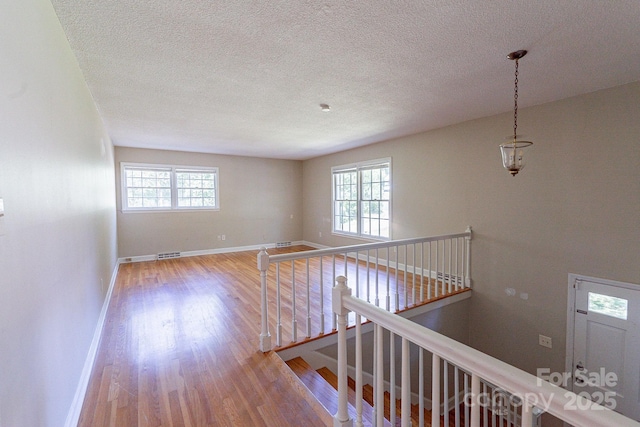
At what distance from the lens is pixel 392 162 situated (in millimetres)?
5309

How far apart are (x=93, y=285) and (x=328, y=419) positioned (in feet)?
8.05

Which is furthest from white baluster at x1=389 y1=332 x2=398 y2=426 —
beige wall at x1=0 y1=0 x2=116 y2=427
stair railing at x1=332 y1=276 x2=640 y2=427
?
beige wall at x1=0 y1=0 x2=116 y2=427

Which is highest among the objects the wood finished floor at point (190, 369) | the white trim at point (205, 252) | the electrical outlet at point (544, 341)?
the white trim at point (205, 252)

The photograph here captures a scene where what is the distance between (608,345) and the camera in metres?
2.98

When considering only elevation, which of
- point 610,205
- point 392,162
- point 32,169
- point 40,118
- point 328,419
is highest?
point 392,162

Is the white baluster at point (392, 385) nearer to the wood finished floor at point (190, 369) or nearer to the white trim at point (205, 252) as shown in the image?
the wood finished floor at point (190, 369)

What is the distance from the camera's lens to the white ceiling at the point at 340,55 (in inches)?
67.4

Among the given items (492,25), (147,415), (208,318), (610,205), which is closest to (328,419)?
(147,415)

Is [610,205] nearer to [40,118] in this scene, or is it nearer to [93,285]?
[40,118]

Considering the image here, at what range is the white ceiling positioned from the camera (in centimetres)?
171

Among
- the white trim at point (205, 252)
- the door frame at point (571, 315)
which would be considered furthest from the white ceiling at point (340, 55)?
the white trim at point (205, 252)

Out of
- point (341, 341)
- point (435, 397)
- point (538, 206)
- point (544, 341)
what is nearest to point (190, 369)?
point (341, 341)

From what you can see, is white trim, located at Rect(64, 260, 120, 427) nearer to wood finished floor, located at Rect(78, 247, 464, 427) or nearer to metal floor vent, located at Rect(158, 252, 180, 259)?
wood finished floor, located at Rect(78, 247, 464, 427)

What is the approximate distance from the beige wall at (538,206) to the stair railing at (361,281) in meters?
0.30
